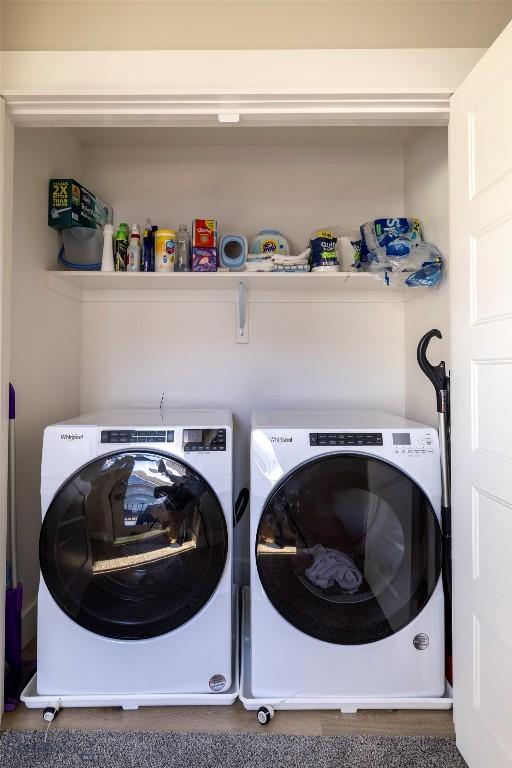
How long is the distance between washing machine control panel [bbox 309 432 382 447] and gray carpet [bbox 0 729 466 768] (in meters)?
0.94

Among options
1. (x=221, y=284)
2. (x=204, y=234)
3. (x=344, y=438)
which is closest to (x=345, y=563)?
(x=344, y=438)

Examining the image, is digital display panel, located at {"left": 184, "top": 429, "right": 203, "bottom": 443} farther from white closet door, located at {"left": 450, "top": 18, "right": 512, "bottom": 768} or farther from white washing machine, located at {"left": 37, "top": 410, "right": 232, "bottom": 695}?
white closet door, located at {"left": 450, "top": 18, "right": 512, "bottom": 768}

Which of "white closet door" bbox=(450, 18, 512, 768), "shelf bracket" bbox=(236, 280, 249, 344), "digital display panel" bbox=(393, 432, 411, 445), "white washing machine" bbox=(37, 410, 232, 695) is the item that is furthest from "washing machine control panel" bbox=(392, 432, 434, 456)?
"shelf bracket" bbox=(236, 280, 249, 344)

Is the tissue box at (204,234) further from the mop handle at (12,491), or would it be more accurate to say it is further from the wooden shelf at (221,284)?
the mop handle at (12,491)

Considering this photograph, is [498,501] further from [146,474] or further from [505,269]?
[146,474]

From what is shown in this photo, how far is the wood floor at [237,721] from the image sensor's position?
1.39m

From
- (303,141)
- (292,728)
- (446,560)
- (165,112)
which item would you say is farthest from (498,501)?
(303,141)

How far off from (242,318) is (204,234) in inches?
17.5

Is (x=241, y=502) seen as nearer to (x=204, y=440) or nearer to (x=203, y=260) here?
(x=204, y=440)

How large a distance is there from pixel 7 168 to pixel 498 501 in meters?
1.81

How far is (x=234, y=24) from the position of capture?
137cm

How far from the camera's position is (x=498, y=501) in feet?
3.70

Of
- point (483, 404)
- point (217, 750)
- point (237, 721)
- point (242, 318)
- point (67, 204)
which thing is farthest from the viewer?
point (242, 318)

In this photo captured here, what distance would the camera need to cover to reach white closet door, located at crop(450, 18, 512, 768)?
1.10 m
